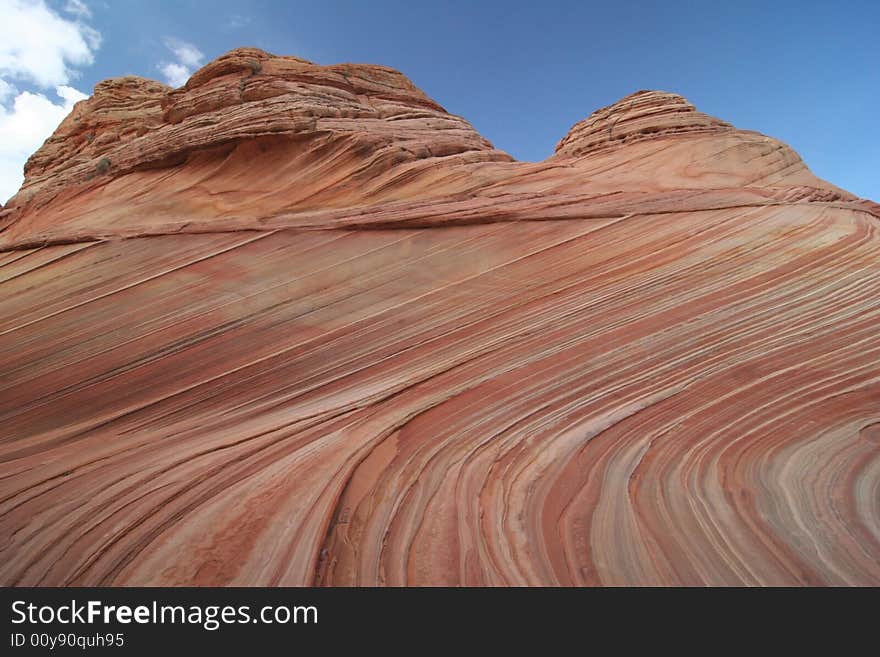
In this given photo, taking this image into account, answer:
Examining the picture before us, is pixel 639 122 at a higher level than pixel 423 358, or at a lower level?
higher

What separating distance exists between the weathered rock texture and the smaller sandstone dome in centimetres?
34

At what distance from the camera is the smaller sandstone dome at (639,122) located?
10.4m

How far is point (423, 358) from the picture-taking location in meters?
5.72

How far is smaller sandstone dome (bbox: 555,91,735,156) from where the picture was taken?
10.4 m

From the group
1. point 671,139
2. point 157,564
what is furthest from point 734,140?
point 157,564

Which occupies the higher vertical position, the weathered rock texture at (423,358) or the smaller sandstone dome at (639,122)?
the smaller sandstone dome at (639,122)

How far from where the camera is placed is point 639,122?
10820 millimetres

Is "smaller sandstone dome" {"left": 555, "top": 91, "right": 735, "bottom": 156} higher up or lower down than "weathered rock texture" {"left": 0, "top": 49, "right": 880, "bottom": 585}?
higher up

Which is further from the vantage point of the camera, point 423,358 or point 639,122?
point 639,122

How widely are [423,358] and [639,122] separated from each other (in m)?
9.22

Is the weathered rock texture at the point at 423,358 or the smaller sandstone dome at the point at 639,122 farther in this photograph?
the smaller sandstone dome at the point at 639,122

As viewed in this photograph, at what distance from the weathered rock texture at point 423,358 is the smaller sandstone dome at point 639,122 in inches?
13.5

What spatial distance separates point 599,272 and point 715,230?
2180mm
